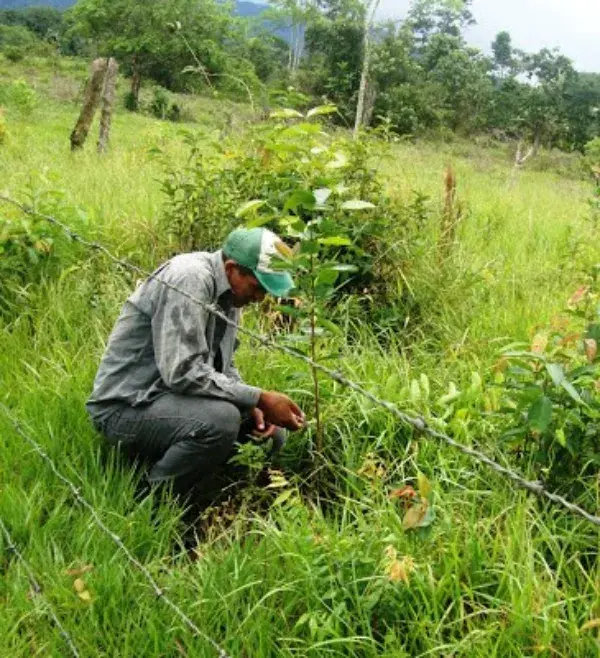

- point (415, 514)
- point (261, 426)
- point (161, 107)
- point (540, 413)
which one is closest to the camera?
point (415, 514)

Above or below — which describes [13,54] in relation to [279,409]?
above

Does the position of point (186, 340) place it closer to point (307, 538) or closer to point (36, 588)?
point (307, 538)

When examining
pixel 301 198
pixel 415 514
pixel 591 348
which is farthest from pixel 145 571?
pixel 591 348

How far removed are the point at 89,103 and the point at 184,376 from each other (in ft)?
23.9

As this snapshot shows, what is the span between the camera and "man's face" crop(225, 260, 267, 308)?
292cm

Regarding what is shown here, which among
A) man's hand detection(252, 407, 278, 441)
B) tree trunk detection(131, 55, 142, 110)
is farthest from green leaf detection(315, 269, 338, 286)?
tree trunk detection(131, 55, 142, 110)

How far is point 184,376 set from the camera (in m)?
2.86

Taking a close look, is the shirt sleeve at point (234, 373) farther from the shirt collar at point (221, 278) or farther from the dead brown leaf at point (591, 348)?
the dead brown leaf at point (591, 348)

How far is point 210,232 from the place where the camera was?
14.9ft

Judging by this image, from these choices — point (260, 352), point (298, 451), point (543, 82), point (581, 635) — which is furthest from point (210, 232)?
point (543, 82)

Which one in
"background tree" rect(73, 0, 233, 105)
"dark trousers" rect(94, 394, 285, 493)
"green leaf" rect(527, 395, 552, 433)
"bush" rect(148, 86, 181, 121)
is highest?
"background tree" rect(73, 0, 233, 105)

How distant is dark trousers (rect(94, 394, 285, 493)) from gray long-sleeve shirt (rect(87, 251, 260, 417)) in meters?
0.04

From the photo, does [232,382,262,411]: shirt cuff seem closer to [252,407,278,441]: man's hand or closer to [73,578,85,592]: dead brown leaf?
[252,407,278,441]: man's hand

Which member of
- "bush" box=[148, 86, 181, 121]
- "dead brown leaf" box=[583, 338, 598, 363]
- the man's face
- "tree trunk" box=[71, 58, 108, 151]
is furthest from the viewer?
"bush" box=[148, 86, 181, 121]
